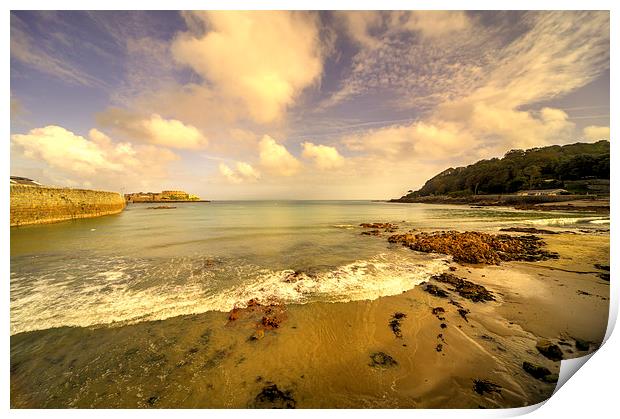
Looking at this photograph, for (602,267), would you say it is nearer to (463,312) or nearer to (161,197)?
(463,312)

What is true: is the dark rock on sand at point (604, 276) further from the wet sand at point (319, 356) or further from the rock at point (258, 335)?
the rock at point (258, 335)

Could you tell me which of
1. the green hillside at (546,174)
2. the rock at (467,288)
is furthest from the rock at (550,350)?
the green hillside at (546,174)

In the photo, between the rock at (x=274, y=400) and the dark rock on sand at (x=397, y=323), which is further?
the dark rock on sand at (x=397, y=323)

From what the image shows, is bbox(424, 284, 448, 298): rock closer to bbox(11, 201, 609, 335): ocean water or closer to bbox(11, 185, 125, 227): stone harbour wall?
bbox(11, 201, 609, 335): ocean water

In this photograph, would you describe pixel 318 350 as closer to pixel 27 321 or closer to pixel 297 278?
pixel 297 278

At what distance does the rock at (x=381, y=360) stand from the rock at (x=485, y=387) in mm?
1088

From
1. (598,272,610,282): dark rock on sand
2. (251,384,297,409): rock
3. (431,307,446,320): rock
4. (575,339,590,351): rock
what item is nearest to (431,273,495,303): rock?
(431,307,446,320): rock

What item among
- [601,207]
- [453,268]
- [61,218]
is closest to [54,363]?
[453,268]

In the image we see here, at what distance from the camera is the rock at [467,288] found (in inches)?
Answer: 224

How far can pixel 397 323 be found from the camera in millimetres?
4605

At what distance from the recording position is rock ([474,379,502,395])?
122 inches

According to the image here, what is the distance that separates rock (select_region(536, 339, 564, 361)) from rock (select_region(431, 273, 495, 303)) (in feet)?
5.33

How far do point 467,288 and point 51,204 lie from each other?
33.3 metres
